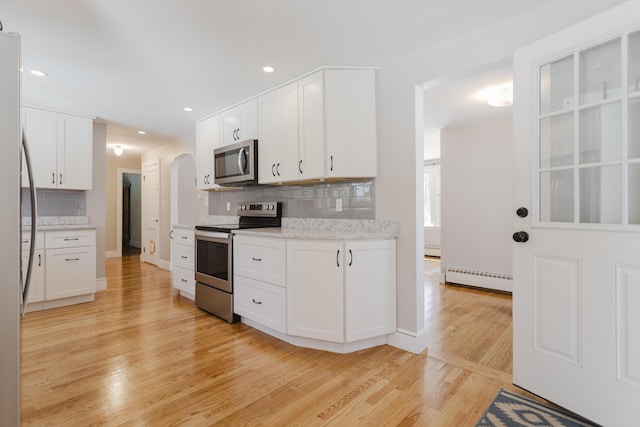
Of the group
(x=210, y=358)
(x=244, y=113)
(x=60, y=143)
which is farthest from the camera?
(x=60, y=143)

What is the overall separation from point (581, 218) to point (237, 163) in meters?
2.94

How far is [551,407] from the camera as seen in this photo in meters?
1.68

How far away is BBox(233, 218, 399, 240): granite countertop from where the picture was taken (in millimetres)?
2352

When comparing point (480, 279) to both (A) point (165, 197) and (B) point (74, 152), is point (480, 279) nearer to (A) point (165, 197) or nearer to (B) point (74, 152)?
(A) point (165, 197)

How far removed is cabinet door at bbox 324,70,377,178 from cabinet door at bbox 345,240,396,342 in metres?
0.65

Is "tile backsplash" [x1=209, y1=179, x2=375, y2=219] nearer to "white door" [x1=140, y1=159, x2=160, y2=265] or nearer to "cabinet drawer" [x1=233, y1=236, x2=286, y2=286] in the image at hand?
"cabinet drawer" [x1=233, y1=236, x2=286, y2=286]

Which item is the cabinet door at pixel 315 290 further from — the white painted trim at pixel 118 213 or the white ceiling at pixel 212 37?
the white painted trim at pixel 118 213

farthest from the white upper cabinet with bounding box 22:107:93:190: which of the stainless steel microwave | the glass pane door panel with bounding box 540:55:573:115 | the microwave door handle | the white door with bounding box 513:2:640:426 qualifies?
the glass pane door panel with bounding box 540:55:573:115

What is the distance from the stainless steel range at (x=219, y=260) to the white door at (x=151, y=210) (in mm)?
3047

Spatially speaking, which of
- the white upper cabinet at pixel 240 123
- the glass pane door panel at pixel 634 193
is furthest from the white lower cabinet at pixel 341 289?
the white upper cabinet at pixel 240 123

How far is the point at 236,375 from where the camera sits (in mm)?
1999

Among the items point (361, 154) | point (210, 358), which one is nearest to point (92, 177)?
point (210, 358)

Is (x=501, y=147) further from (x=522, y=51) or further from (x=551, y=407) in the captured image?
(x=551, y=407)

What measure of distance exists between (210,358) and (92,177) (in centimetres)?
328
